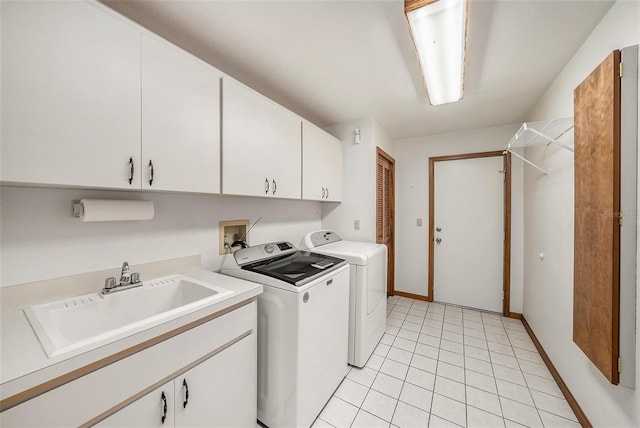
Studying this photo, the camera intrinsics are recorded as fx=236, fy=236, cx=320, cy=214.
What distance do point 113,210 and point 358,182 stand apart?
7.05 feet

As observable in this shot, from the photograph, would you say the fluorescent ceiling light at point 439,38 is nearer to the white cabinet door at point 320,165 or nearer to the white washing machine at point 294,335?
the white cabinet door at point 320,165

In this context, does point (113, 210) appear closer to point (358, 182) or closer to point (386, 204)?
point (358, 182)

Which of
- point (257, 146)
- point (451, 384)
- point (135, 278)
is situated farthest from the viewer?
point (451, 384)

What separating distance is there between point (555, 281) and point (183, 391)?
102 inches

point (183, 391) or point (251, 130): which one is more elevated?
point (251, 130)

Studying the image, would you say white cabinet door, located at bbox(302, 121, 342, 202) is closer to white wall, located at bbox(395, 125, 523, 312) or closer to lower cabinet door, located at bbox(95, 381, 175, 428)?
white wall, located at bbox(395, 125, 523, 312)

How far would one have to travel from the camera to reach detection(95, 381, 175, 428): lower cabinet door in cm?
81

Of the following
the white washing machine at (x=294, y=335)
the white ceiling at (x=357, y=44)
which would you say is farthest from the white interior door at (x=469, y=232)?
the white washing machine at (x=294, y=335)

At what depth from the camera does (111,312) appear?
3.78 feet

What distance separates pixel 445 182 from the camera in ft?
10.8

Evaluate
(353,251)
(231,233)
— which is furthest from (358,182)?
(231,233)

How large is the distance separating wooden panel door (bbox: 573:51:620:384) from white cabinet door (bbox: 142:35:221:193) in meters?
1.97

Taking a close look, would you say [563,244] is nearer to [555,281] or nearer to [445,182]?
[555,281]

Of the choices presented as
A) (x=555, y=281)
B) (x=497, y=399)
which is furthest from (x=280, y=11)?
(x=497, y=399)
